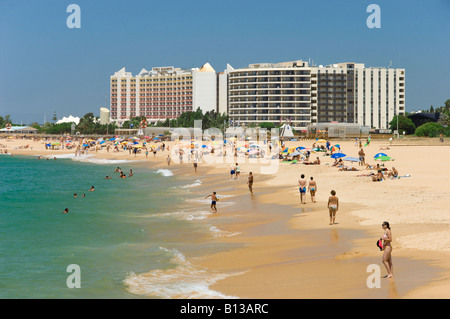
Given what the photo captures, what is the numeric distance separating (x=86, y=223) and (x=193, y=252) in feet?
31.8

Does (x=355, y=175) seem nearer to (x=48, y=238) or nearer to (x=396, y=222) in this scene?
(x=396, y=222)

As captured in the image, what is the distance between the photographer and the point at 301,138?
4360 inches

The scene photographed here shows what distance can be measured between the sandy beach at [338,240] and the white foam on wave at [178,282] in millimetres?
368

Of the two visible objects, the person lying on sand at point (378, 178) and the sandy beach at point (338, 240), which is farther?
the person lying on sand at point (378, 178)

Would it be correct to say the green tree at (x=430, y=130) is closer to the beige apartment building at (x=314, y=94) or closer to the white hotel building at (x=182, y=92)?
the beige apartment building at (x=314, y=94)

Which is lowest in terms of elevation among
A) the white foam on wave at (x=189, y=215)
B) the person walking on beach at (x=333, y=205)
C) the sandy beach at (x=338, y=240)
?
the white foam on wave at (x=189, y=215)

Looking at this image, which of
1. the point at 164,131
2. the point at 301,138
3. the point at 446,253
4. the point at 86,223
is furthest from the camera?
the point at 164,131

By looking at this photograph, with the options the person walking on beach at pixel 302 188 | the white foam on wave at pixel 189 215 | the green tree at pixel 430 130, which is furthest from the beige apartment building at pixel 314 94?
the white foam on wave at pixel 189 215

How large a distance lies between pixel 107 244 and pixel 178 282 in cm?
676

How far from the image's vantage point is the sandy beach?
12.4 meters

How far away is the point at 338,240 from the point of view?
17.4 metres

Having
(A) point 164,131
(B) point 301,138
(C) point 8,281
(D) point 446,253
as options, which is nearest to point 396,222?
(D) point 446,253

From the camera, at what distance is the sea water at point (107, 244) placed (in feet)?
48.3
